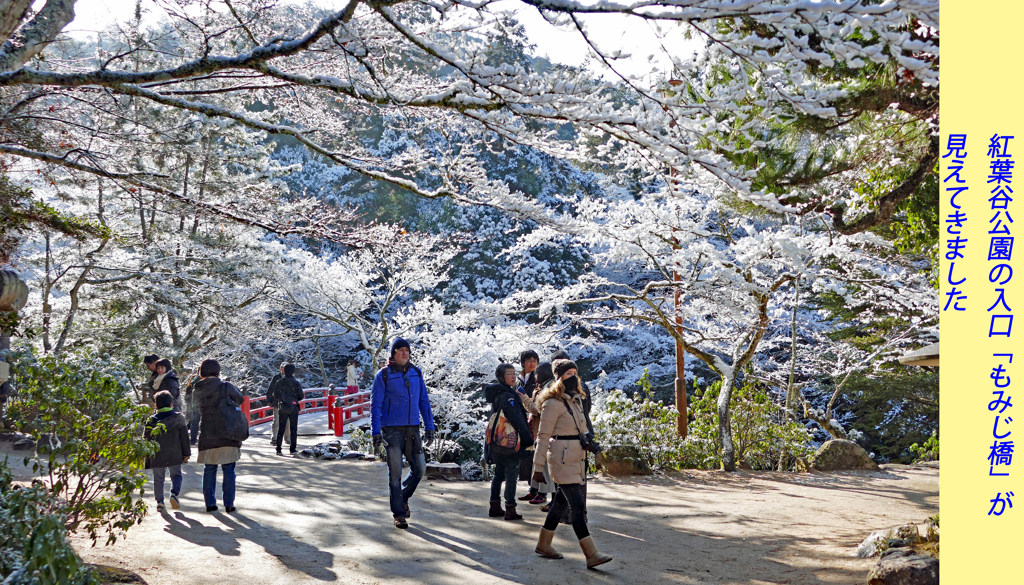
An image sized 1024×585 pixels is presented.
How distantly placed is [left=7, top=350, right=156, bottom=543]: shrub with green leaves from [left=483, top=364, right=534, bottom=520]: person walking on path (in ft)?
7.83

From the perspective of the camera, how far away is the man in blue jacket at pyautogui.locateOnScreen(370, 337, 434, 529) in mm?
4836

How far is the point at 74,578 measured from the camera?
2652 millimetres

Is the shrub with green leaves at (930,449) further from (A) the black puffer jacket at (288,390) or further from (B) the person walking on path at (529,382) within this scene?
(A) the black puffer jacket at (288,390)

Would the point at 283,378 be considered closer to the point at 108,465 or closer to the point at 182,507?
the point at 182,507

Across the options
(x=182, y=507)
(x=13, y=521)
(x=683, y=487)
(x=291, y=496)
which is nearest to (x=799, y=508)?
(x=683, y=487)

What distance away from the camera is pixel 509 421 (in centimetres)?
509

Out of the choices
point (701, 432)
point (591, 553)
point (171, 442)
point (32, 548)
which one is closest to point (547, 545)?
point (591, 553)

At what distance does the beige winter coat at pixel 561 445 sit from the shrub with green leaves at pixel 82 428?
7.49 ft

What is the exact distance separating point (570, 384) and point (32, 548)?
107 inches

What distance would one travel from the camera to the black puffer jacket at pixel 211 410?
528 centimetres

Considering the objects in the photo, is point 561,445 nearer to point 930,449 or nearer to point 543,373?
point 543,373

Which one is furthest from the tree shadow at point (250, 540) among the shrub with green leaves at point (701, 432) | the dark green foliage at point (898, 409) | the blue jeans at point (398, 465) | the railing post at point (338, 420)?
the dark green foliage at point (898, 409)

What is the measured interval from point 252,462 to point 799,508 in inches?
280

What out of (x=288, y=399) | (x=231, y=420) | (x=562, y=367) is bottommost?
(x=288, y=399)
